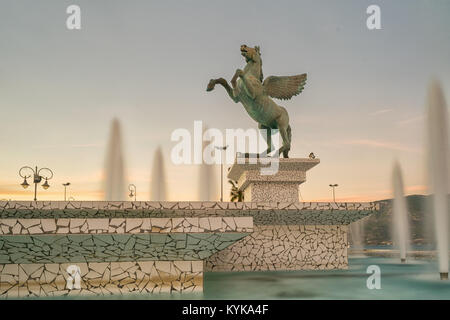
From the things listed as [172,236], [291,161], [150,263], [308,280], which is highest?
[291,161]

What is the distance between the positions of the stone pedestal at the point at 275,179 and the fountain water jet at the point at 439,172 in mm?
3256

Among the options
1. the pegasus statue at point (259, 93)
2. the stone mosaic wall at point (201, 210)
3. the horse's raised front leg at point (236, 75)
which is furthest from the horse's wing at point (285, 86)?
the stone mosaic wall at point (201, 210)

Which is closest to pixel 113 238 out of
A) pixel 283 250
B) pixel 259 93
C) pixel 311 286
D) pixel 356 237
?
pixel 311 286

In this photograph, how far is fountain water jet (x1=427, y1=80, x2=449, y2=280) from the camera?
9.44m

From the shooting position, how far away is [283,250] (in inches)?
447

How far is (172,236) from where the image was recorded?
709 centimetres

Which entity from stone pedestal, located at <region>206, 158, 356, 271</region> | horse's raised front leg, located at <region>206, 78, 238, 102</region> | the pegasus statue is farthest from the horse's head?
stone pedestal, located at <region>206, 158, 356, 271</region>

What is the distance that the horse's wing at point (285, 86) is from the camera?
516 inches

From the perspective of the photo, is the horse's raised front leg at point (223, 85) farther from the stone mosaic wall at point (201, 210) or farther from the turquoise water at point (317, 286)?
the turquoise water at point (317, 286)

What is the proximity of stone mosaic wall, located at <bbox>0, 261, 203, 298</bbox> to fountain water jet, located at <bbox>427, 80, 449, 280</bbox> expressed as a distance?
18.6 ft

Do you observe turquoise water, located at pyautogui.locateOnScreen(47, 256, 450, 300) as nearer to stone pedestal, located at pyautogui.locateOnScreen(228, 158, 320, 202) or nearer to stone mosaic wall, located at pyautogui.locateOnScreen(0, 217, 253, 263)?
stone mosaic wall, located at pyautogui.locateOnScreen(0, 217, 253, 263)
